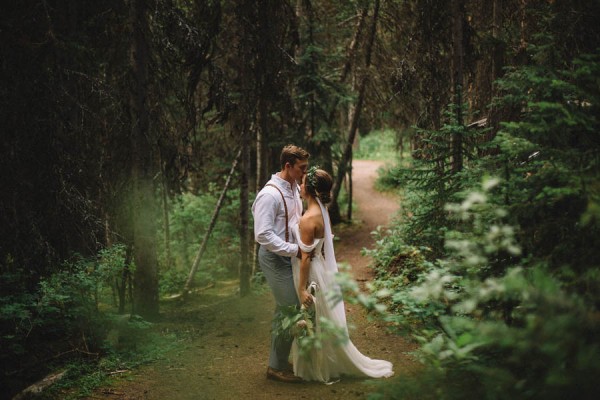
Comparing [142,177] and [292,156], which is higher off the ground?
[292,156]

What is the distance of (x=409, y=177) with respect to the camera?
6922mm

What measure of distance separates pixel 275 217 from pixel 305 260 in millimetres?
594

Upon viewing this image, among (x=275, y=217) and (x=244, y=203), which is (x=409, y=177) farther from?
(x=244, y=203)

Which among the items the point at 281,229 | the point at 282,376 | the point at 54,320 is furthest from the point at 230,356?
the point at 281,229

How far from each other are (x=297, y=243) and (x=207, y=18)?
5045mm

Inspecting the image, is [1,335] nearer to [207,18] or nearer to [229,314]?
[229,314]

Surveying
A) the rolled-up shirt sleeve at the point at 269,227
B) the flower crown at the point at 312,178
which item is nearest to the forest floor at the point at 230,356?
the rolled-up shirt sleeve at the point at 269,227

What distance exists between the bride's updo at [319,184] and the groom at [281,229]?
299 mm

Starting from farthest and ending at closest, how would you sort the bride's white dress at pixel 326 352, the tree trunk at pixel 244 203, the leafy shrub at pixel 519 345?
the tree trunk at pixel 244 203, the bride's white dress at pixel 326 352, the leafy shrub at pixel 519 345

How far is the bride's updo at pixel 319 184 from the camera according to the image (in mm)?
4570

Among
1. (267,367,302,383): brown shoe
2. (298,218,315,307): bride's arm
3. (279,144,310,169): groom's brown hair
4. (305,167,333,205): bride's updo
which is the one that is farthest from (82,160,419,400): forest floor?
(279,144,310,169): groom's brown hair

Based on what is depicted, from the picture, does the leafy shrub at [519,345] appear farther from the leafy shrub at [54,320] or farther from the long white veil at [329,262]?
the leafy shrub at [54,320]

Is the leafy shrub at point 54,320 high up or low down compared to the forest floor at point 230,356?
up

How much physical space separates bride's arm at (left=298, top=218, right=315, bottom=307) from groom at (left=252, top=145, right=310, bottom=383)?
0.14m
